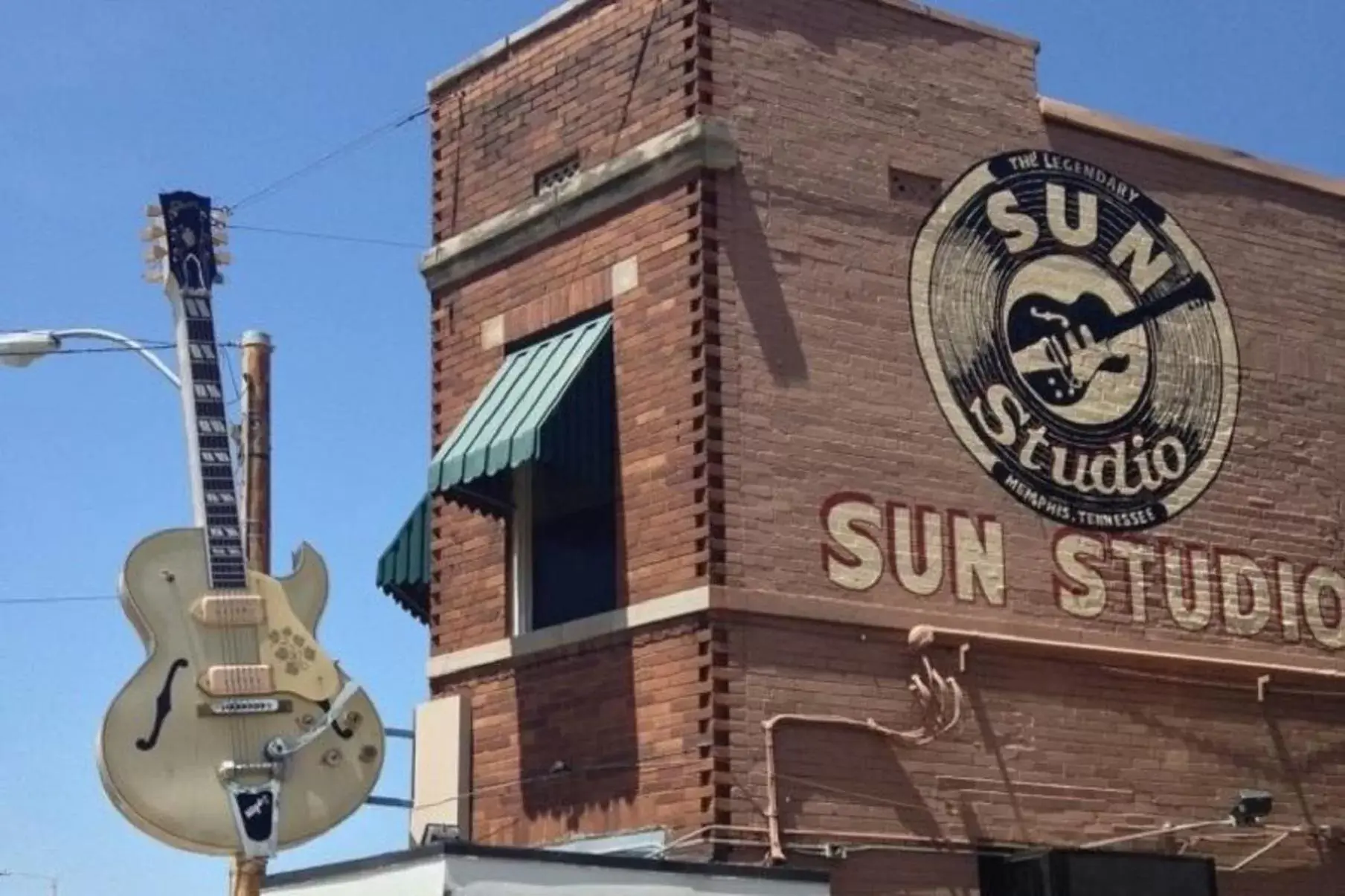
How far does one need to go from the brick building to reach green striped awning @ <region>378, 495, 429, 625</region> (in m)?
0.04

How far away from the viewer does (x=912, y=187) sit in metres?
16.1

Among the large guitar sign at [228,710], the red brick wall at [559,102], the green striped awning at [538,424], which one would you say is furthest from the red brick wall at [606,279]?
the large guitar sign at [228,710]

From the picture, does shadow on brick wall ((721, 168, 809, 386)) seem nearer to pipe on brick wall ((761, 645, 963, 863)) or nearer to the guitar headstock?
pipe on brick wall ((761, 645, 963, 863))

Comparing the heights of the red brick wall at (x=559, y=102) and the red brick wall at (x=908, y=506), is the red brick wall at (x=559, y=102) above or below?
above

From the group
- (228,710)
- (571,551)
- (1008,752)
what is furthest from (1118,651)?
(228,710)

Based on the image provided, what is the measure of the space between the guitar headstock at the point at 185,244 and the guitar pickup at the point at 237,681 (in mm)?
3530

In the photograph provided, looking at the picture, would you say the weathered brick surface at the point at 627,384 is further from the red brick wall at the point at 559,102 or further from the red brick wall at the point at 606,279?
the red brick wall at the point at 559,102

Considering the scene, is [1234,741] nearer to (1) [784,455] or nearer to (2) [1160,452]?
(2) [1160,452]

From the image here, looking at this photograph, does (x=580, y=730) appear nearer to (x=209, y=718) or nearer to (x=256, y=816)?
(x=256, y=816)

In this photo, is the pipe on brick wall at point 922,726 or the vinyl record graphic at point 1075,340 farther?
the vinyl record graphic at point 1075,340

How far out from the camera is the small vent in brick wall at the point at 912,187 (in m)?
15.9

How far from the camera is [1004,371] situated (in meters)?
16.1

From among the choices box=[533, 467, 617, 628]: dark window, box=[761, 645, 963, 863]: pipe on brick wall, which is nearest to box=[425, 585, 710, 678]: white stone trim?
box=[533, 467, 617, 628]: dark window

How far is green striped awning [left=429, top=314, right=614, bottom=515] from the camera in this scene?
15.1 m
